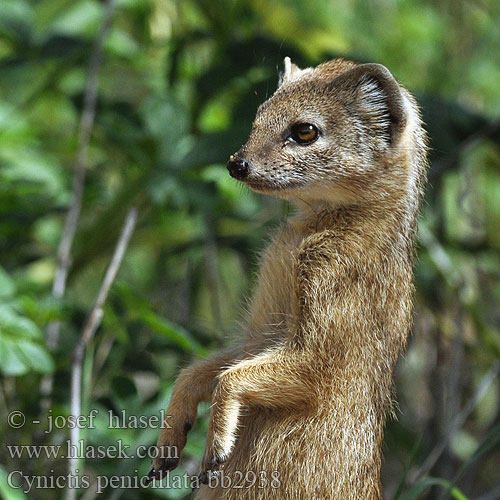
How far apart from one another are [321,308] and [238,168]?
509 mm

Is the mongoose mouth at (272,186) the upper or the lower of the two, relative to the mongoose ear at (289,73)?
lower

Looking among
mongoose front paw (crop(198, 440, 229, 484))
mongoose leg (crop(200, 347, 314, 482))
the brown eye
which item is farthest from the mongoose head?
mongoose front paw (crop(198, 440, 229, 484))

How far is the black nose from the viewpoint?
2.71 metres

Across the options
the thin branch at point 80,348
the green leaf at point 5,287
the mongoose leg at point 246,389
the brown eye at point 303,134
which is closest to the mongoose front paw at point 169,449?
the mongoose leg at point 246,389

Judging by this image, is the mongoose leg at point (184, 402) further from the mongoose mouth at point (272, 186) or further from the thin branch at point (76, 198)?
the thin branch at point (76, 198)

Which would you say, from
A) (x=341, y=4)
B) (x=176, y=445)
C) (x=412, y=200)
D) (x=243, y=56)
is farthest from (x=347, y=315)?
(x=341, y=4)

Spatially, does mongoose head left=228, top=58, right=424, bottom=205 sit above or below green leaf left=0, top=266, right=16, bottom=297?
above

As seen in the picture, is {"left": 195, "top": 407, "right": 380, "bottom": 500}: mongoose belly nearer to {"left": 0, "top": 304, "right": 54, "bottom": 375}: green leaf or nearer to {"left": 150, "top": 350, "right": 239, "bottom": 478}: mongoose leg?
{"left": 150, "top": 350, "right": 239, "bottom": 478}: mongoose leg

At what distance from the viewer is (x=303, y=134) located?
2.84 metres

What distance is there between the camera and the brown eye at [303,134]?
284 cm

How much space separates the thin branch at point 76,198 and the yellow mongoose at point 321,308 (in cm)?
138

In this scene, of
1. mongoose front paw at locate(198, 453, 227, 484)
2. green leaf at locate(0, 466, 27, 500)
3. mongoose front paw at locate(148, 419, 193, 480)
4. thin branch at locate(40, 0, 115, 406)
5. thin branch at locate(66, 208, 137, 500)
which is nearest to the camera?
mongoose front paw at locate(198, 453, 227, 484)

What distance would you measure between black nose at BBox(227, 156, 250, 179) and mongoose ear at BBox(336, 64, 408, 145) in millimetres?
462

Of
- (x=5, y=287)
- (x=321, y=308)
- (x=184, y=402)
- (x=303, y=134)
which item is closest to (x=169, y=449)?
(x=184, y=402)
